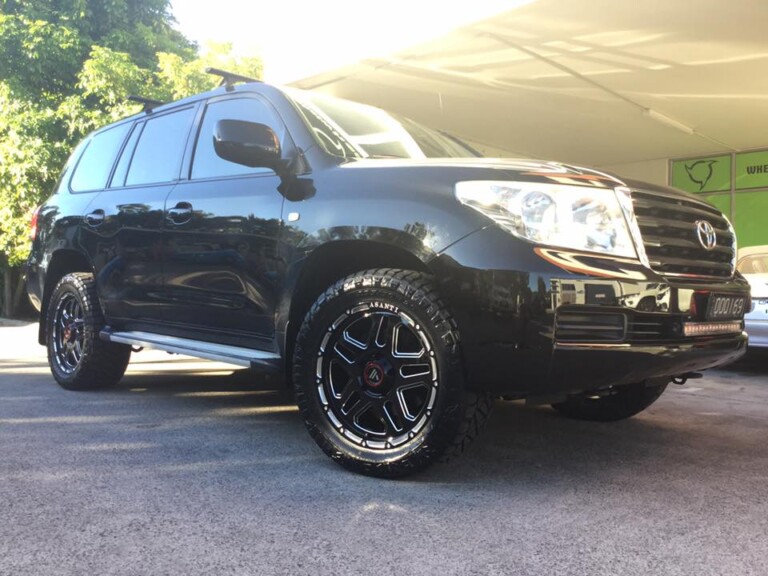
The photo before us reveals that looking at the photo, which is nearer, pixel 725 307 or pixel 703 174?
pixel 725 307

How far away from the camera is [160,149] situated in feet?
15.0

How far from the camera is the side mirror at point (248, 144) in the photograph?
3404mm

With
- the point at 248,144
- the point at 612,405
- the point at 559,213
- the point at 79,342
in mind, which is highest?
the point at 248,144

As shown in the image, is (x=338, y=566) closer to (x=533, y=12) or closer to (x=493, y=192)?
(x=493, y=192)

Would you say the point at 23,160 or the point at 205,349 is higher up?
the point at 23,160

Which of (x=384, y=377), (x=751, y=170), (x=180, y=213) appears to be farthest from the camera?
(x=751, y=170)

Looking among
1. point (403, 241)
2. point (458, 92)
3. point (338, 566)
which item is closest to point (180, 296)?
point (403, 241)

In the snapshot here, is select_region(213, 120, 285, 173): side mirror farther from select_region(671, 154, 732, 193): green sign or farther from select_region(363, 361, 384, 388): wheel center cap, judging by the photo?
select_region(671, 154, 732, 193): green sign

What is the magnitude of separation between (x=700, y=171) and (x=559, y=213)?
12.5 m

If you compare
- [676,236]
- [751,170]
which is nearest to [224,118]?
[676,236]

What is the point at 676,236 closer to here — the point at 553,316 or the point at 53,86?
the point at 553,316

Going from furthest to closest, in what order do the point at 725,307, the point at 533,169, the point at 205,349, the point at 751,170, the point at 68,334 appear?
the point at 751,170
the point at 68,334
the point at 205,349
the point at 725,307
the point at 533,169

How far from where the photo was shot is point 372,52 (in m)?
8.11

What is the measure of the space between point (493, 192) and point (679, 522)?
1.39 metres
